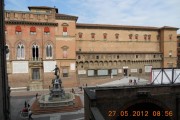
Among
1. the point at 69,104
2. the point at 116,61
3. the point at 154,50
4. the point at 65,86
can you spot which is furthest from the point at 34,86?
the point at 154,50

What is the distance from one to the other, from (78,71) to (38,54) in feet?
27.4

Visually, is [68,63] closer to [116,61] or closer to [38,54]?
[38,54]

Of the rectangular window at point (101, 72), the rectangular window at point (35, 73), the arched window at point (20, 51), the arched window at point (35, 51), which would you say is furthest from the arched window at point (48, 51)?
the rectangular window at point (101, 72)

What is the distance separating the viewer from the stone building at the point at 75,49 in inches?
1341

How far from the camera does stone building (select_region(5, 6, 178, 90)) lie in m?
34.1

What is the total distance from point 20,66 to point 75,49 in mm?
10220

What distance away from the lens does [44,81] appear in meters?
34.9

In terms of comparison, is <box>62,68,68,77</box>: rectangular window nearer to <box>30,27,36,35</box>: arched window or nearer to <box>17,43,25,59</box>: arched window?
<box>17,43,25,59</box>: arched window

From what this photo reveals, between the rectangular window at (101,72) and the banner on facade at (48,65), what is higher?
the banner on facade at (48,65)

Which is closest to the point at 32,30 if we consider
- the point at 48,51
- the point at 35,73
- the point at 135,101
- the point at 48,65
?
the point at 48,51

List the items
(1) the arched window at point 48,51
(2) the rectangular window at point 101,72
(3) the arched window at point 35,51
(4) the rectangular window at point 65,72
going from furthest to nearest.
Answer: (2) the rectangular window at point 101,72, (4) the rectangular window at point 65,72, (1) the arched window at point 48,51, (3) the arched window at point 35,51

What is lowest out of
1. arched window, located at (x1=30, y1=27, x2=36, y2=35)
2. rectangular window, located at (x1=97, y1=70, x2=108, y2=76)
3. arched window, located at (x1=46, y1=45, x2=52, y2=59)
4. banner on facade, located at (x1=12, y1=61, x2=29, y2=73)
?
rectangular window, located at (x1=97, y1=70, x2=108, y2=76)

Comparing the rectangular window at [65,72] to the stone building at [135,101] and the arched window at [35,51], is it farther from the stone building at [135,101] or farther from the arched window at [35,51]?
the stone building at [135,101]

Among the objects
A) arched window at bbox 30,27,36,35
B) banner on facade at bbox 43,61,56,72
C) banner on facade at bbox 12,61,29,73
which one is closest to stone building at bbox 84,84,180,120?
banner on facade at bbox 43,61,56,72
